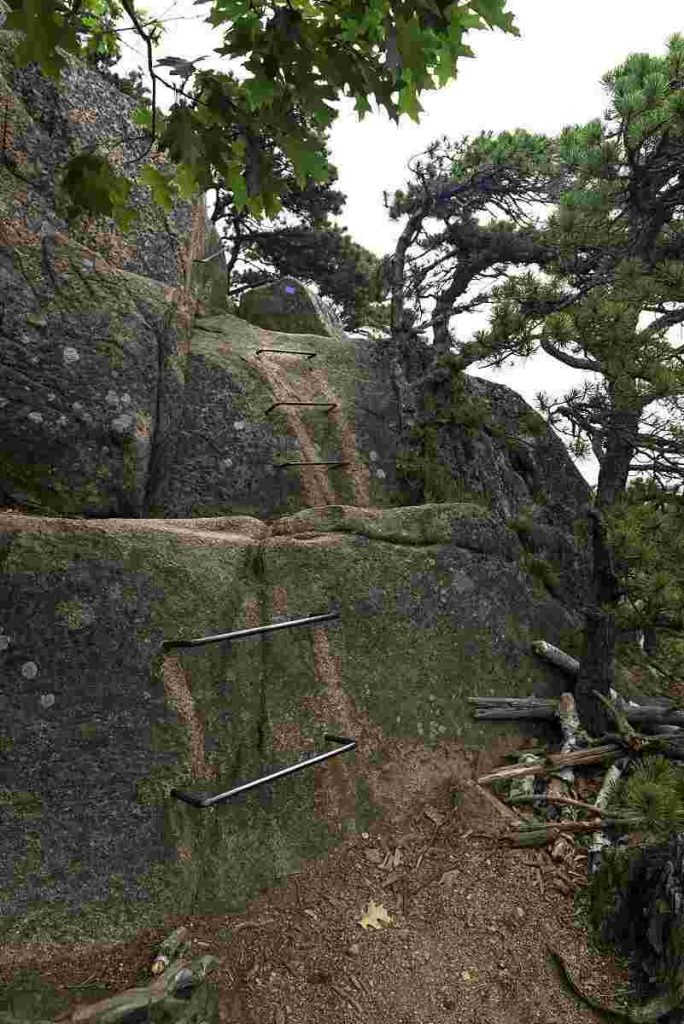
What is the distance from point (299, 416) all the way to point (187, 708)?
529cm

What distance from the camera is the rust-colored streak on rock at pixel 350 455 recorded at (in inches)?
337

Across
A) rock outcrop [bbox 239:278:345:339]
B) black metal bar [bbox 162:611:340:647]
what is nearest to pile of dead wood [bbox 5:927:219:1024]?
black metal bar [bbox 162:611:340:647]

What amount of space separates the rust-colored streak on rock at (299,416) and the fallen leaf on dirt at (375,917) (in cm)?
475

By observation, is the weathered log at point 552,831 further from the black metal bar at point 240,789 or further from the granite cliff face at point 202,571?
the black metal bar at point 240,789

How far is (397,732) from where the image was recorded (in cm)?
513

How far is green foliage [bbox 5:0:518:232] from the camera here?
9.49 ft

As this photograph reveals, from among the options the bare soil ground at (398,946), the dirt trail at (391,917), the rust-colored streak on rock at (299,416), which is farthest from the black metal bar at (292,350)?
the bare soil ground at (398,946)

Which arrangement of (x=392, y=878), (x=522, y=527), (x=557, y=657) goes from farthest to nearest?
(x=522, y=527)
(x=557, y=657)
(x=392, y=878)

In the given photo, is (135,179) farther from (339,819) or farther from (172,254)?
(339,819)

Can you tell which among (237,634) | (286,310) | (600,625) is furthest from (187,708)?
(286,310)

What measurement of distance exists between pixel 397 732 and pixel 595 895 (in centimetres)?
167

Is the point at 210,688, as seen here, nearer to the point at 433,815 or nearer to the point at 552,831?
the point at 433,815

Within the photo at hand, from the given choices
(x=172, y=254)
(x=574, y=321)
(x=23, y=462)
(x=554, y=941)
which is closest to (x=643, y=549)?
(x=574, y=321)

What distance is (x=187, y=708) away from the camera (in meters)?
4.30
